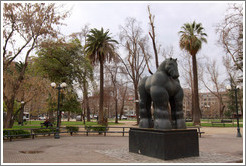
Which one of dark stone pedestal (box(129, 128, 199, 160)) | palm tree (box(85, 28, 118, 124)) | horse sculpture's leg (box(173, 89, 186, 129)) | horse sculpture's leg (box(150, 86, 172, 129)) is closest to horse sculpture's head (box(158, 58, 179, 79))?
horse sculpture's leg (box(150, 86, 172, 129))

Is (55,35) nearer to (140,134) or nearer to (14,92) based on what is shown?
(14,92)

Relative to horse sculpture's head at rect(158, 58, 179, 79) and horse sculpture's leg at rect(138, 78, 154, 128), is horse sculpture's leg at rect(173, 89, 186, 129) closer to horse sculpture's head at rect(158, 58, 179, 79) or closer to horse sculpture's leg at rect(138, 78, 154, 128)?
horse sculpture's head at rect(158, 58, 179, 79)

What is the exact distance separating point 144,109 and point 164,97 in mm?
1323

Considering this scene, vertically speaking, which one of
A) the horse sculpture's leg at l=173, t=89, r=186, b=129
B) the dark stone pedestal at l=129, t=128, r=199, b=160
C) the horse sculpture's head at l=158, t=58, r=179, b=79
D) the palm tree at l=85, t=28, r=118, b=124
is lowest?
the dark stone pedestal at l=129, t=128, r=199, b=160

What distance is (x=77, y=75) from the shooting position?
85.7ft

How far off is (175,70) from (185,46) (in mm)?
21631

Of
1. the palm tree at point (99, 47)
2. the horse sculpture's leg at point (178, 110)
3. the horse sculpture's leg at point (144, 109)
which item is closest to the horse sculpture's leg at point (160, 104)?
the horse sculpture's leg at point (178, 110)

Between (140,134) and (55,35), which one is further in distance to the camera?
(55,35)

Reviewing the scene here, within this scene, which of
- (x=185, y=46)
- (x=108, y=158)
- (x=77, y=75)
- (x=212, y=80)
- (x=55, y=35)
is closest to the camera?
(x=108, y=158)

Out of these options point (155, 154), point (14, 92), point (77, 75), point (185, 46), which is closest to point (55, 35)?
point (14, 92)

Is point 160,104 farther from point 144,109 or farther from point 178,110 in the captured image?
point 144,109

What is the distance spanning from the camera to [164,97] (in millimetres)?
7922

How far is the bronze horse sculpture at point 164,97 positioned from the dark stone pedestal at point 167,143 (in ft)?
1.18

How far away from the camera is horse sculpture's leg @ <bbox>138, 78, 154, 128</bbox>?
28.8 ft
